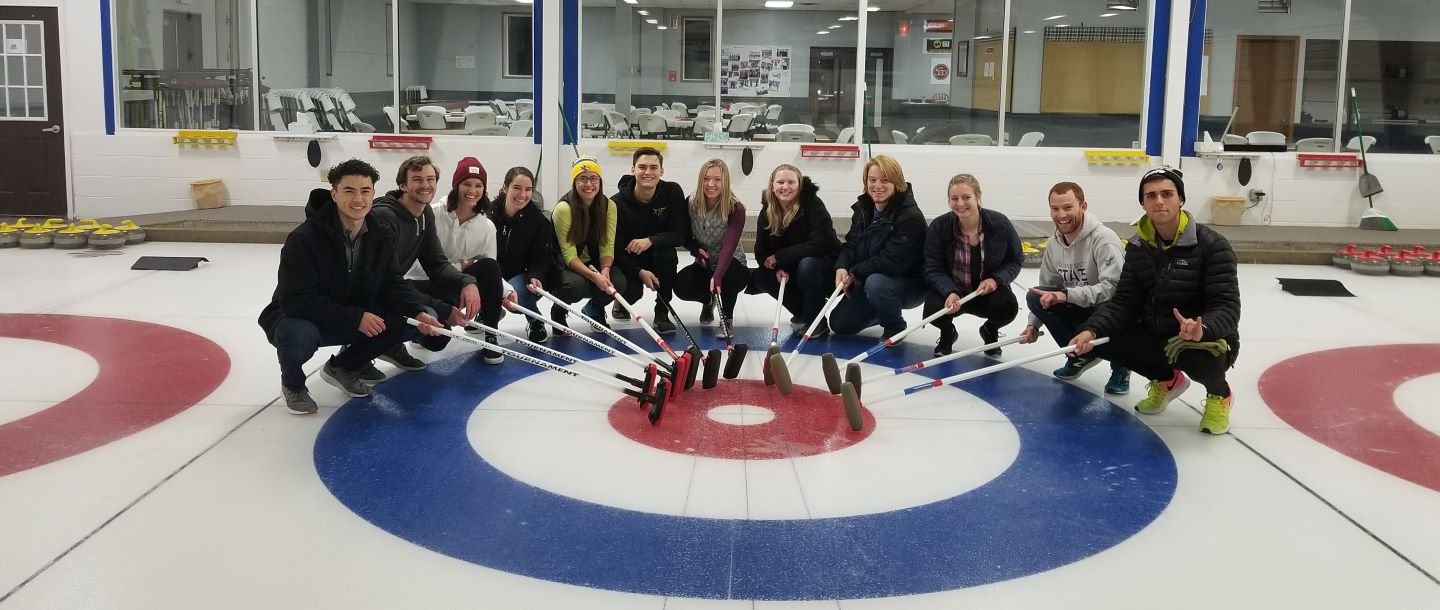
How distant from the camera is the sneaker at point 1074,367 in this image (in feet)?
17.0

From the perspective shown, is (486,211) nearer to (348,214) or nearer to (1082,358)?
(348,214)

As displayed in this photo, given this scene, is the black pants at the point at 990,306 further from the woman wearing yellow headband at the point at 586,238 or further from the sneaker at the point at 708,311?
the woman wearing yellow headband at the point at 586,238

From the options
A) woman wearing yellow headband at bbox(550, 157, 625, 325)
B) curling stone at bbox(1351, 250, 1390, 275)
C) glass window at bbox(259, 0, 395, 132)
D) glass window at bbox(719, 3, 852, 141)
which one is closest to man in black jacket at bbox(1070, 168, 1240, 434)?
woman wearing yellow headband at bbox(550, 157, 625, 325)

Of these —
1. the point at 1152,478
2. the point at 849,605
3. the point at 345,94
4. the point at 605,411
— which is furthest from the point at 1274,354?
the point at 345,94

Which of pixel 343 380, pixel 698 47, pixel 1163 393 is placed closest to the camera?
pixel 1163 393

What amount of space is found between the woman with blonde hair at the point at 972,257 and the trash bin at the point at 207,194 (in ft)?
24.3

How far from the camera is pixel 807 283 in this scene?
19.6ft

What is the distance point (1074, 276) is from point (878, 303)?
1020mm

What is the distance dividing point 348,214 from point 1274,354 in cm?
452

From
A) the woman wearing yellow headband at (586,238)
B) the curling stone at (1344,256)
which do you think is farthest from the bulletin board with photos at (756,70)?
the woman wearing yellow headband at (586,238)

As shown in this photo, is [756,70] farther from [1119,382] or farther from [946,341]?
[1119,382]

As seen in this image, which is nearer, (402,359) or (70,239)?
(402,359)


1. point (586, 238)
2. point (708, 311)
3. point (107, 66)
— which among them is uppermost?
point (107, 66)

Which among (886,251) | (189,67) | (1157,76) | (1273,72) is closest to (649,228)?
(886,251)
